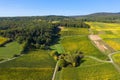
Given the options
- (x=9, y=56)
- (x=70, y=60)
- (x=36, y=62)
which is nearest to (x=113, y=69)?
(x=70, y=60)

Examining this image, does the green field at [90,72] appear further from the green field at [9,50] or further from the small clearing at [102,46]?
the green field at [9,50]

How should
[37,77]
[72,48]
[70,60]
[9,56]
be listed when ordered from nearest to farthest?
[37,77] < [70,60] < [9,56] < [72,48]

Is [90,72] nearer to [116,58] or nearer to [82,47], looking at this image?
[116,58]

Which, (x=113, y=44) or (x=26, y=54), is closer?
(x=26, y=54)

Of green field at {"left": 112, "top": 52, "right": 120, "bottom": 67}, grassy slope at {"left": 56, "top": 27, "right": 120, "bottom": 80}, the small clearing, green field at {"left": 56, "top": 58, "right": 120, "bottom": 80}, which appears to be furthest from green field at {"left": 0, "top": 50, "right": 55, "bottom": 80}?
the small clearing

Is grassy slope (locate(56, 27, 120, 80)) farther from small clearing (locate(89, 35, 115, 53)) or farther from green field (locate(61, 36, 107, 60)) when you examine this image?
small clearing (locate(89, 35, 115, 53))

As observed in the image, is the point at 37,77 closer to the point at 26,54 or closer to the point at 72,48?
the point at 26,54

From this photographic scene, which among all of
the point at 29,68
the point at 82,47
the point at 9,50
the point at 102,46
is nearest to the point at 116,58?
the point at 102,46
